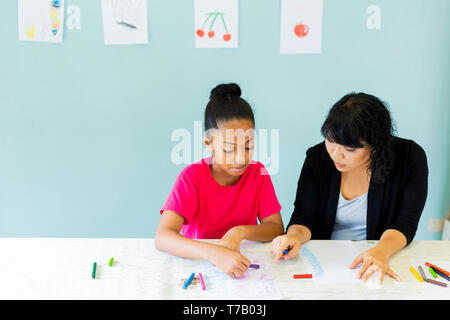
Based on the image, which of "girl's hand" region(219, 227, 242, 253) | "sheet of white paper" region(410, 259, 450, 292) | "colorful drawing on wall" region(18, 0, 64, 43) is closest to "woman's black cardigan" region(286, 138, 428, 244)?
"sheet of white paper" region(410, 259, 450, 292)

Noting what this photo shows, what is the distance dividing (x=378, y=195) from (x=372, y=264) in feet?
1.11

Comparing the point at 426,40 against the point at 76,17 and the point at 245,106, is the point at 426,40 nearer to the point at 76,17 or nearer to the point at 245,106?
the point at 245,106

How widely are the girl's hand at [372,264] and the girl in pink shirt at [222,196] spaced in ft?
0.89

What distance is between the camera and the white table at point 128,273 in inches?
32.6

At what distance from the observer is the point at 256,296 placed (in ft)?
2.70

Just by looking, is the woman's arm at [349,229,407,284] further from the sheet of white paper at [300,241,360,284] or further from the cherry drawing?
the cherry drawing

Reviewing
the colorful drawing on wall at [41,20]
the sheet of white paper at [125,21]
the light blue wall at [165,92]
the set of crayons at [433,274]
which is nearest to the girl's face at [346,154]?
the set of crayons at [433,274]

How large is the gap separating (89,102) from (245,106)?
3.17 ft

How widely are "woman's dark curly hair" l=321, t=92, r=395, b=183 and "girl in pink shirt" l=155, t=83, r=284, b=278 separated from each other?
25 cm

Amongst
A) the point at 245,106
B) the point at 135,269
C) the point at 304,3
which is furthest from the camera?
the point at 304,3

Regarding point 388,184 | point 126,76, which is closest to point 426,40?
point 388,184

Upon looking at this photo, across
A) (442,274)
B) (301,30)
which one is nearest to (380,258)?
(442,274)

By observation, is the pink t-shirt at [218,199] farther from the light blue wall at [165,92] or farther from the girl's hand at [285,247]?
the light blue wall at [165,92]

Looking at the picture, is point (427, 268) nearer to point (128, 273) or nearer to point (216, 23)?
point (128, 273)
